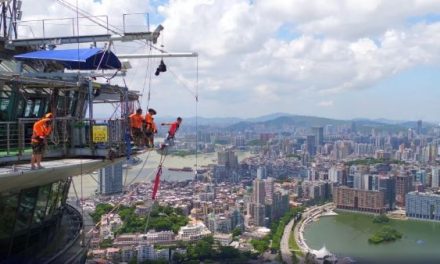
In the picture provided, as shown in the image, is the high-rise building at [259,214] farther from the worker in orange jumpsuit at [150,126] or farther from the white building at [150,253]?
the worker in orange jumpsuit at [150,126]

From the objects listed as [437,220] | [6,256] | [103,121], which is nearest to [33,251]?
[6,256]

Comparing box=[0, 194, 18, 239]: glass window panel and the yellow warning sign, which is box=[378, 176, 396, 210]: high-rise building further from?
box=[0, 194, 18, 239]: glass window panel

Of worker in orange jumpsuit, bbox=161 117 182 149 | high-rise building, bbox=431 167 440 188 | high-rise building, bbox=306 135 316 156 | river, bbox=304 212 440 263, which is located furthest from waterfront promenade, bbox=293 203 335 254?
high-rise building, bbox=306 135 316 156

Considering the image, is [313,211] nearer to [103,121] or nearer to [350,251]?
[350,251]

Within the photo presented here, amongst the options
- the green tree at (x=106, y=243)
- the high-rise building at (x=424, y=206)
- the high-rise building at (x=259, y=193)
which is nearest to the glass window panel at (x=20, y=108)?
the green tree at (x=106, y=243)

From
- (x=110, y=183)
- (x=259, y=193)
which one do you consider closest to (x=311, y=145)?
(x=259, y=193)

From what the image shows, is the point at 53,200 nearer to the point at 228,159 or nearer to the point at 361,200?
the point at 361,200

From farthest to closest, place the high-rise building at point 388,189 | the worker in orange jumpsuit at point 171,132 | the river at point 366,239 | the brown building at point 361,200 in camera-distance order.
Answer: the high-rise building at point 388,189
the brown building at point 361,200
the river at point 366,239
the worker in orange jumpsuit at point 171,132
